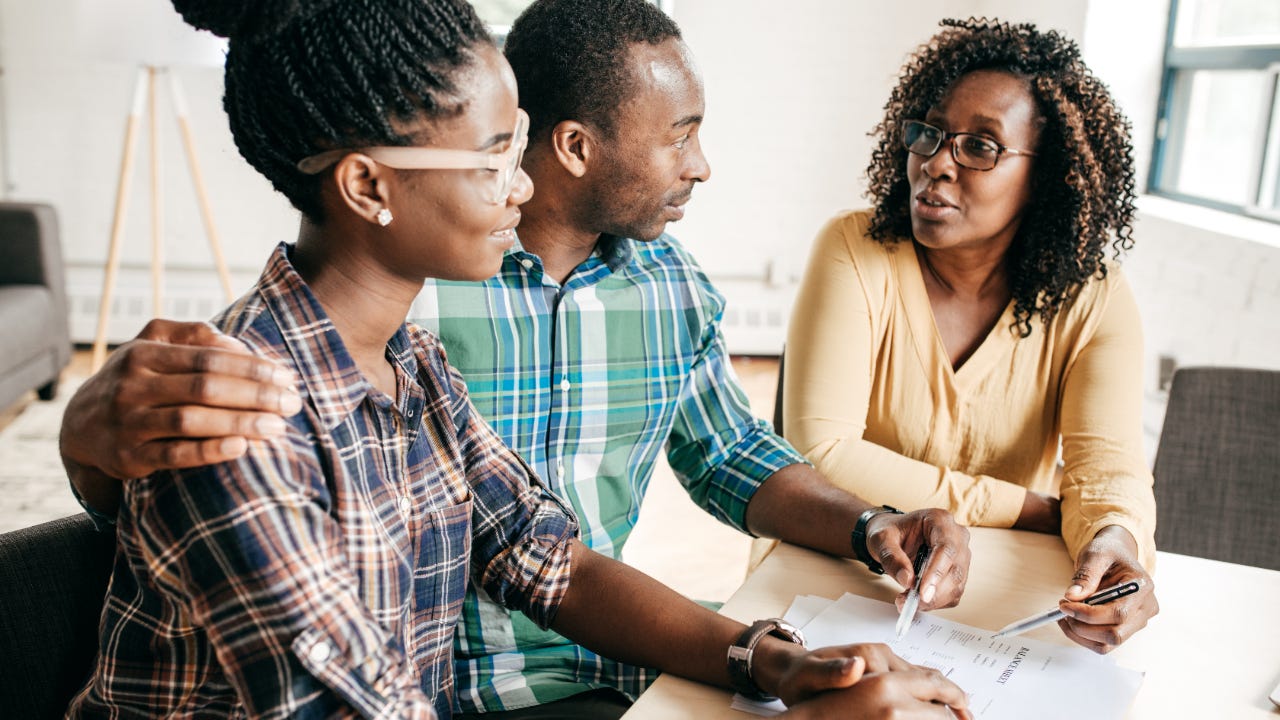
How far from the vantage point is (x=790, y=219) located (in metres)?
5.39

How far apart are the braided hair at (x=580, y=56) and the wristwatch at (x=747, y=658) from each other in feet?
2.48

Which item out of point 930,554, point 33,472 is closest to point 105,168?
point 33,472

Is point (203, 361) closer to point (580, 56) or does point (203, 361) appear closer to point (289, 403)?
point (289, 403)

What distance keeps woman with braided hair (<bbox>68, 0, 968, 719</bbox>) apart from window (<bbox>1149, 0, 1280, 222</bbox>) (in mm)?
3257

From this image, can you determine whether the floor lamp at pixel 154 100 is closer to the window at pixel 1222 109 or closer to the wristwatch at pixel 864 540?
the wristwatch at pixel 864 540

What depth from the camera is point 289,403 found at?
2.89 ft

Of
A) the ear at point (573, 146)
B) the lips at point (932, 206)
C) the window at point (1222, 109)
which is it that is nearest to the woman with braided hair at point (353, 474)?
the ear at point (573, 146)

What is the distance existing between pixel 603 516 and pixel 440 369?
48 cm

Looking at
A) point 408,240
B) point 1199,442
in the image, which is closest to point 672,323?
point 408,240

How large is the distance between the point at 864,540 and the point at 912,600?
137 mm

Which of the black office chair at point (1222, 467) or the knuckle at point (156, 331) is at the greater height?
the knuckle at point (156, 331)

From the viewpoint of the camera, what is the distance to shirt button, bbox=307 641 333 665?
0.84 meters

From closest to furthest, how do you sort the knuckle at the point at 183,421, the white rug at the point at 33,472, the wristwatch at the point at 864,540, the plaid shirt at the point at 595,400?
the knuckle at the point at 183,421 → the wristwatch at the point at 864,540 → the plaid shirt at the point at 595,400 → the white rug at the point at 33,472

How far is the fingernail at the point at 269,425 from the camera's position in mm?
859
